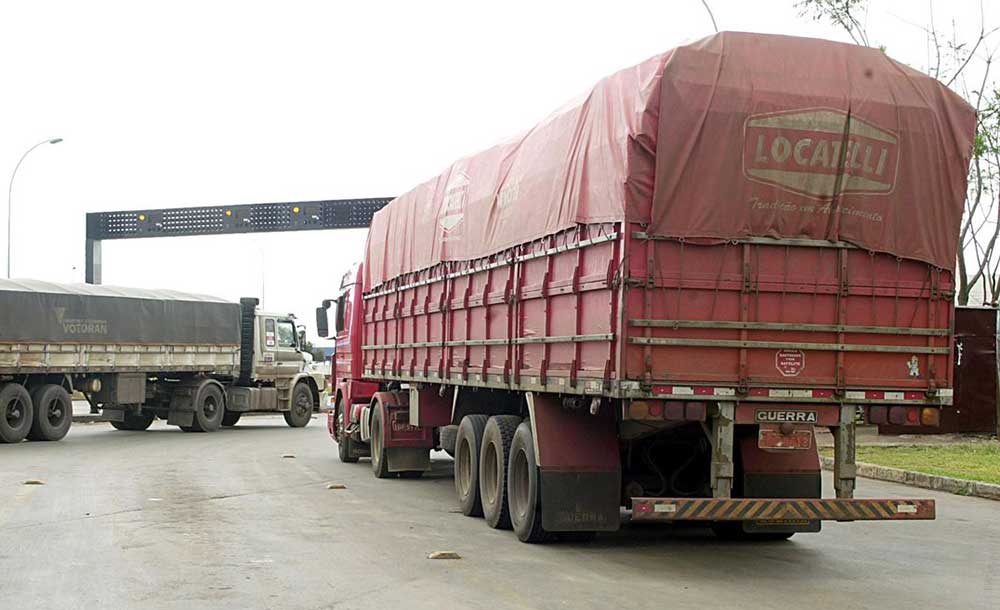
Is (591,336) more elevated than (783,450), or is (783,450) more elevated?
(591,336)

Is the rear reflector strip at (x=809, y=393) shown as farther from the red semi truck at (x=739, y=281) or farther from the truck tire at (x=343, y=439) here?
the truck tire at (x=343, y=439)

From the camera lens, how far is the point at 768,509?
919cm

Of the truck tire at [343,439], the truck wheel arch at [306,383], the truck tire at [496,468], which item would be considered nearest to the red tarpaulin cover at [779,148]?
the truck tire at [496,468]

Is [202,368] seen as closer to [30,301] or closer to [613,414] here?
[30,301]

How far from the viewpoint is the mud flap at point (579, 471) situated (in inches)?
415

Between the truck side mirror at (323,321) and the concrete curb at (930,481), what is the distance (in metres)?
9.24

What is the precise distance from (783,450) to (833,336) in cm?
94

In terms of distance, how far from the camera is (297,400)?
3381cm

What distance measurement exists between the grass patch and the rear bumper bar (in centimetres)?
755

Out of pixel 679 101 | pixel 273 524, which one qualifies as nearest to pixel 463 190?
pixel 273 524

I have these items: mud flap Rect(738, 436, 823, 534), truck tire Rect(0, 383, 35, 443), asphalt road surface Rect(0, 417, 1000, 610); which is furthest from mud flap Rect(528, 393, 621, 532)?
truck tire Rect(0, 383, 35, 443)

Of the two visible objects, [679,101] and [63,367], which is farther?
[63,367]

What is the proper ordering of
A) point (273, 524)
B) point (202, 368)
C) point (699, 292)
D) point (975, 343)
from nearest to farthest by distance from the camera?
point (699, 292) < point (273, 524) < point (975, 343) < point (202, 368)

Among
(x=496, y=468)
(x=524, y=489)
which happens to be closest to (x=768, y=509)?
(x=524, y=489)
